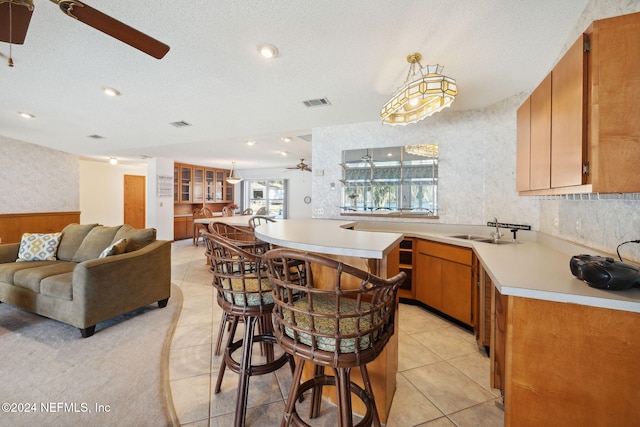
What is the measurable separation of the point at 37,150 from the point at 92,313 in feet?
17.9

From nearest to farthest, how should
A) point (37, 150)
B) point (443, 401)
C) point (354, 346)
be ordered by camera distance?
point (354, 346) → point (443, 401) → point (37, 150)

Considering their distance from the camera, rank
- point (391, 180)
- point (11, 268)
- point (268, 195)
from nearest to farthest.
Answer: point (11, 268), point (391, 180), point (268, 195)

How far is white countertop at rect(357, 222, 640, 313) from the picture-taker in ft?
3.28

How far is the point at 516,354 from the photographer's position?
1113 mm

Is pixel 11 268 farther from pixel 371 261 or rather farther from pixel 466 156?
pixel 466 156

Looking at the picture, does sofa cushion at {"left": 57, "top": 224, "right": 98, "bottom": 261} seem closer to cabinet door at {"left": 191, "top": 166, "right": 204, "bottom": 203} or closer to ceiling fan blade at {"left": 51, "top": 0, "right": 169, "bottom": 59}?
ceiling fan blade at {"left": 51, "top": 0, "right": 169, "bottom": 59}

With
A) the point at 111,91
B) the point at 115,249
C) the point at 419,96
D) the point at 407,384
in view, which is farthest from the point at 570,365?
the point at 111,91

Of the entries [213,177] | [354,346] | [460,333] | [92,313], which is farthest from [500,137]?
[213,177]

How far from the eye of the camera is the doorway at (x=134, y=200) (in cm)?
800

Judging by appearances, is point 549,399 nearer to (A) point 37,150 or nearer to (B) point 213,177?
(A) point 37,150

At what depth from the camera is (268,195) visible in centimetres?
942

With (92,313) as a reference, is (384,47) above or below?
above

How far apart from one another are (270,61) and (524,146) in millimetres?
2166

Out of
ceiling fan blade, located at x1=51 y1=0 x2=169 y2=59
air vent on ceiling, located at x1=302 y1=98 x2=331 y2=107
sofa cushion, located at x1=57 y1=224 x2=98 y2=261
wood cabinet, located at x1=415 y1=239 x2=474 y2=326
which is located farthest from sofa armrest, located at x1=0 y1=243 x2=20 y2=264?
wood cabinet, located at x1=415 y1=239 x2=474 y2=326
